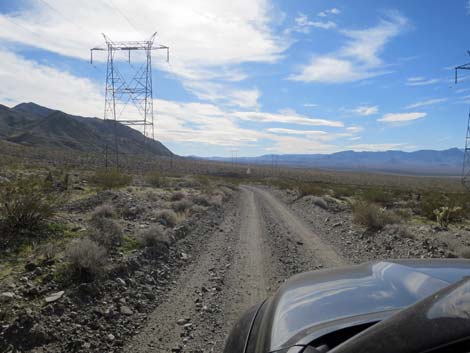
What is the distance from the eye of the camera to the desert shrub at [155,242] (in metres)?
8.00

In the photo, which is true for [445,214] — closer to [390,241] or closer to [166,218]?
[390,241]

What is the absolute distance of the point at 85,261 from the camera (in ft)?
19.4

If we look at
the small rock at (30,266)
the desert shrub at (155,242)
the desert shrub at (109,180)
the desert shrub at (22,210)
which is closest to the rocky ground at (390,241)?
the desert shrub at (155,242)

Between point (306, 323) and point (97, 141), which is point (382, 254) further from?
point (97, 141)

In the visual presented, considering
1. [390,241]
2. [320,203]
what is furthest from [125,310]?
[320,203]

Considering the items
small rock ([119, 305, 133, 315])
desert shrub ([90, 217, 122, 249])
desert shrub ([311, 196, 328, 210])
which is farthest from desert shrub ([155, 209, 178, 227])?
Result: desert shrub ([311, 196, 328, 210])

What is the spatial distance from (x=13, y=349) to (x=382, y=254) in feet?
27.2

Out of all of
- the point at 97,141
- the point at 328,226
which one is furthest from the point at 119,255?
the point at 97,141

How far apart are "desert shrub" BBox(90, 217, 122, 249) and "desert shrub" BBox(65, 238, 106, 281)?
45.0 inches

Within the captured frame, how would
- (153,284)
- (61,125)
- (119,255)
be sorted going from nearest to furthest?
(153,284) → (119,255) → (61,125)

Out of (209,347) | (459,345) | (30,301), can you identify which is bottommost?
(209,347)

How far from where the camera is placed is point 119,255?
23.9 ft

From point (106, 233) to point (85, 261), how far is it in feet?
6.98

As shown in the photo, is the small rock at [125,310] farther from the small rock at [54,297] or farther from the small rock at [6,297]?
the small rock at [6,297]
